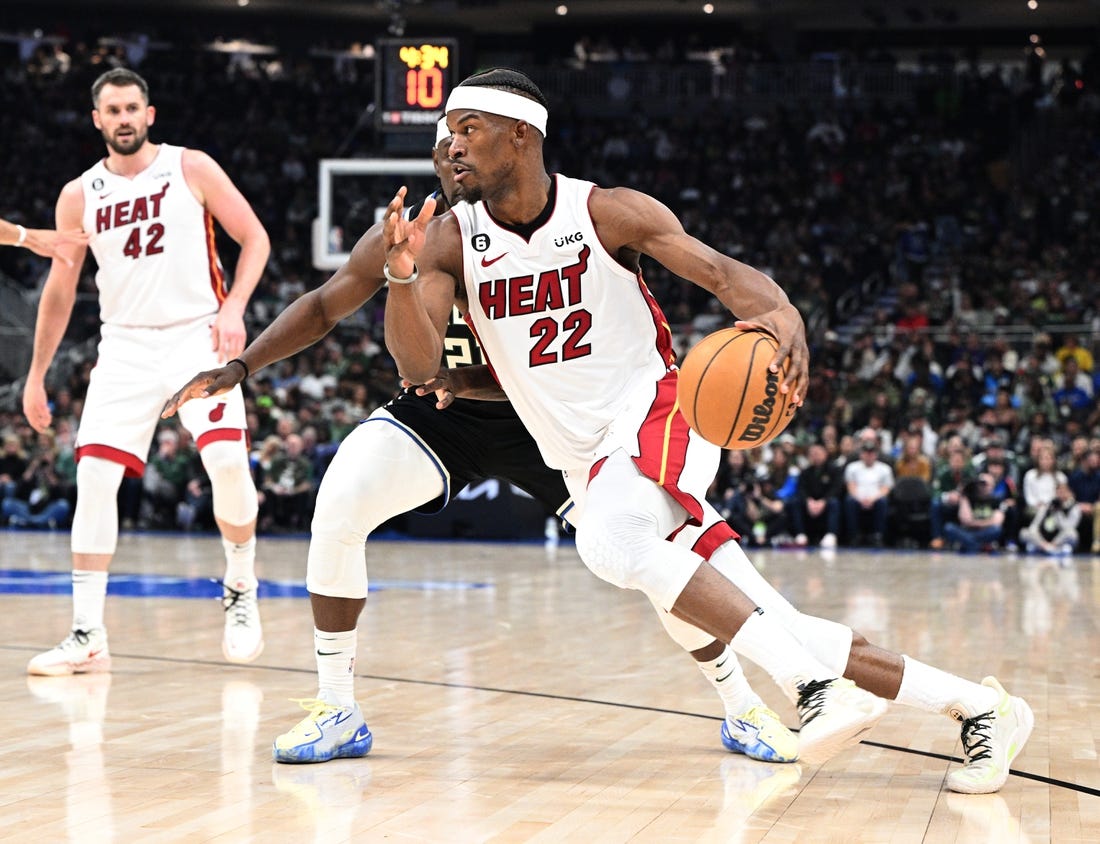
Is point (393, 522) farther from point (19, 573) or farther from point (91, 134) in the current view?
point (91, 134)

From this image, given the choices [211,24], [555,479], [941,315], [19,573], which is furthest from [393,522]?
[211,24]

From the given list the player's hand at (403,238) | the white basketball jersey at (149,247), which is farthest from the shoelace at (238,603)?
the player's hand at (403,238)

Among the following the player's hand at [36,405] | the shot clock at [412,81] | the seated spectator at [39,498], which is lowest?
the seated spectator at [39,498]

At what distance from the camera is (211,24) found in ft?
97.1

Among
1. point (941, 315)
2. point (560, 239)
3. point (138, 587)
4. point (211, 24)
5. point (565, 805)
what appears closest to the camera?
point (565, 805)

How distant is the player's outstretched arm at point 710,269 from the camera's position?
12.2 ft

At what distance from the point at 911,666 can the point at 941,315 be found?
621 inches

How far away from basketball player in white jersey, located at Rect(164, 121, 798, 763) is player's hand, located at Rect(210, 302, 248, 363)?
→ 65.8 inches

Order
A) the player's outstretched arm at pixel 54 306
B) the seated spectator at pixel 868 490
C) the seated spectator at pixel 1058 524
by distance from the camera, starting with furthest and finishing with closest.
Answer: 1. the seated spectator at pixel 868 490
2. the seated spectator at pixel 1058 524
3. the player's outstretched arm at pixel 54 306

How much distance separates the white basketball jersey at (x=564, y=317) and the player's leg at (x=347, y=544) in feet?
1.51

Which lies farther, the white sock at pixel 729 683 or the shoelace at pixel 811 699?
the white sock at pixel 729 683

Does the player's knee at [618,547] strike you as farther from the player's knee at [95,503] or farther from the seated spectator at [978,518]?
the seated spectator at [978,518]

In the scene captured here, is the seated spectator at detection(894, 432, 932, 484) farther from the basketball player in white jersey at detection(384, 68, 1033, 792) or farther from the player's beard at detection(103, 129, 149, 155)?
the basketball player in white jersey at detection(384, 68, 1033, 792)

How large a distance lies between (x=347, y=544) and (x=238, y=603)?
1.97 metres
